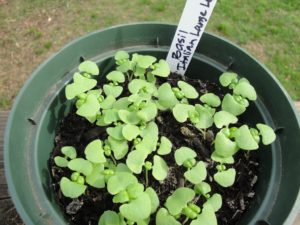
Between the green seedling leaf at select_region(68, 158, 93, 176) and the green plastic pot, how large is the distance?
8cm

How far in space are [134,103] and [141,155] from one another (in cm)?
14

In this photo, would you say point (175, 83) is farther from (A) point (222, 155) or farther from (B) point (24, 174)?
(B) point (24, 174)

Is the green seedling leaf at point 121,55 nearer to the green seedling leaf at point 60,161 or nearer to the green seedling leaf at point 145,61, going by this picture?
the green seedling leaf at point 145,61

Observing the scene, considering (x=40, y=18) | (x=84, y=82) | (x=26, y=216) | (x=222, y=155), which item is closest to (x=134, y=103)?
(x=84, y=82)

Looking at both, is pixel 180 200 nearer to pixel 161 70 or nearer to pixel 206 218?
pixel 206 218

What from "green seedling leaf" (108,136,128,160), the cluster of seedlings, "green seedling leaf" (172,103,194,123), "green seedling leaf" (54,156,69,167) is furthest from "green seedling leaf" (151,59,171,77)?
"green seedling leaf" (54,156,69,167)

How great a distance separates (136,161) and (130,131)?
0.07 metres

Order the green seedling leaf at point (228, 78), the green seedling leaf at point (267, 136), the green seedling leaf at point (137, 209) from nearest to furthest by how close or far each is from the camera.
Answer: the green seedling leaf at point (137, 209) → the green seedling leaf at point (267, 136) → the green seedling leaf at point (228, 78)

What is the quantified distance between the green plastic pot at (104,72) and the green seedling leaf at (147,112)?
228 mm

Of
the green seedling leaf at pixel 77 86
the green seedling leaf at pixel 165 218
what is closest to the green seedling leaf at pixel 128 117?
the green seedling leaf at pixel 77 86

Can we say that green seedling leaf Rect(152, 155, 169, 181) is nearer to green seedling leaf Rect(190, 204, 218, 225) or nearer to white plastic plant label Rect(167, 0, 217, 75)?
green seedling leaf Rect(190, 204, 218, 225)

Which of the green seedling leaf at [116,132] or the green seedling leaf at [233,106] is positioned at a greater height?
the green seedling leaf at [233,106]

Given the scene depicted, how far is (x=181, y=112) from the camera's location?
84cm

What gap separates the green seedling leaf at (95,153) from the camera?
765 mm
